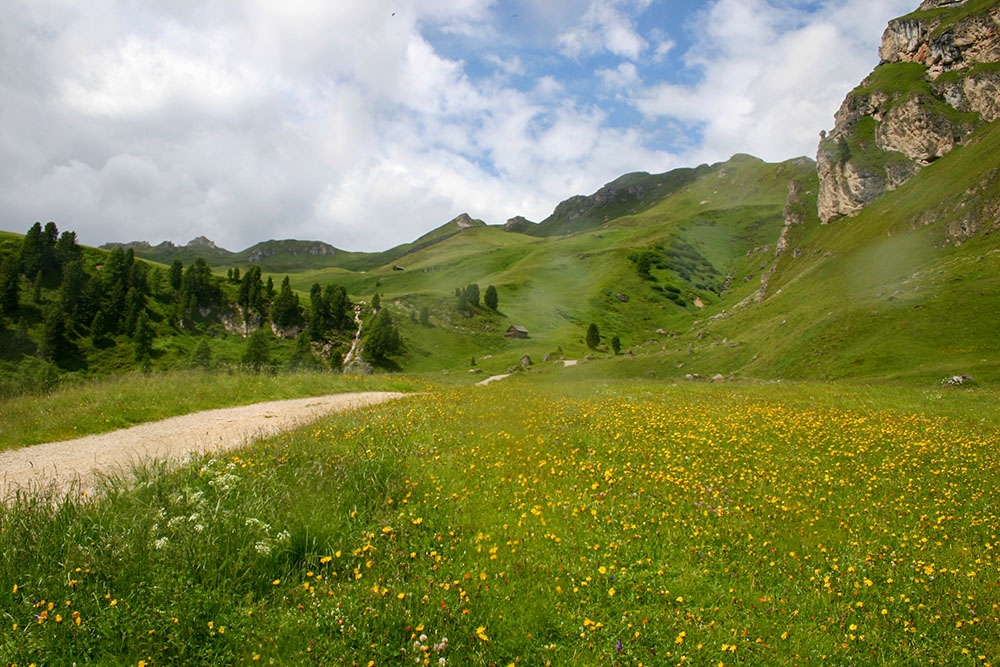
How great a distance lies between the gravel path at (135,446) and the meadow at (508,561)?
2.52 metres

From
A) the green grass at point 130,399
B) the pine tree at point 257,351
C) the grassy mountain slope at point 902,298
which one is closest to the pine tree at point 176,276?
the pine tree at point 257,351

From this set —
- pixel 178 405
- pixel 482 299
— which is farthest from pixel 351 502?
pixel 482 299

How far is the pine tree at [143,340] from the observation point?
120306mm

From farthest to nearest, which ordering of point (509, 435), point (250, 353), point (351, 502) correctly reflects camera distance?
point (250, 353) → point (509, 435) → point (351, 502)

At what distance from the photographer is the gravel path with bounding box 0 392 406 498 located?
400 inches

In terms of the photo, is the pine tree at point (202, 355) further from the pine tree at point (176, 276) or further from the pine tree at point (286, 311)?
the pine tree at point (176, 276)

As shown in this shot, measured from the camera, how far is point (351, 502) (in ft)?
26.9

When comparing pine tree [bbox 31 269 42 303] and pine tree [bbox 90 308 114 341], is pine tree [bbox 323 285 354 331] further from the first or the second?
pine tree [bbox 31 269 42 303]

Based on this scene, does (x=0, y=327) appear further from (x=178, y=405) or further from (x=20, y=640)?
(x=20, y=640)

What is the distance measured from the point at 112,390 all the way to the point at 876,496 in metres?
26.5

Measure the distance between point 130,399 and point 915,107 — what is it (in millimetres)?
147558

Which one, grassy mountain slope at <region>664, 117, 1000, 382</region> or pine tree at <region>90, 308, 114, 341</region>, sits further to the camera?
pine tree at <region>90, 308, 114, 341</region>

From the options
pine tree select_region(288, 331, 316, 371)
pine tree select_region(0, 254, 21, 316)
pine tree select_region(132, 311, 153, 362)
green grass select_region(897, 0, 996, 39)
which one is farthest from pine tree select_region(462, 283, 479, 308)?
green grass select_region(897, 0, 996, 39)

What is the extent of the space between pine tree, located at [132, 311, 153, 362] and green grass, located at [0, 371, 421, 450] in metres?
121
